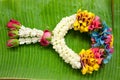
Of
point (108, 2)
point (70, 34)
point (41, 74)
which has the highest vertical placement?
point (108, 2)

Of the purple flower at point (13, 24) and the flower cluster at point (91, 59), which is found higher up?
the purple flower at point (13, 24)

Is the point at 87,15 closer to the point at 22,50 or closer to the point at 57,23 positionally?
the point at 57,23

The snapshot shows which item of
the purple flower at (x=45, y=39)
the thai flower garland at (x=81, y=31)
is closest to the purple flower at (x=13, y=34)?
the thai flower garland at (x=81, y=31)

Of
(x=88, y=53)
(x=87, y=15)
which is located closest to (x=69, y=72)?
(x=88, y=53)

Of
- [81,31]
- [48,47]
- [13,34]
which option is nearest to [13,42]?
[13,34]

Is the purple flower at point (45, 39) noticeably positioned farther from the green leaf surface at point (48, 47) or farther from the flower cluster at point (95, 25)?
the flower cluster at point (95, 25)
